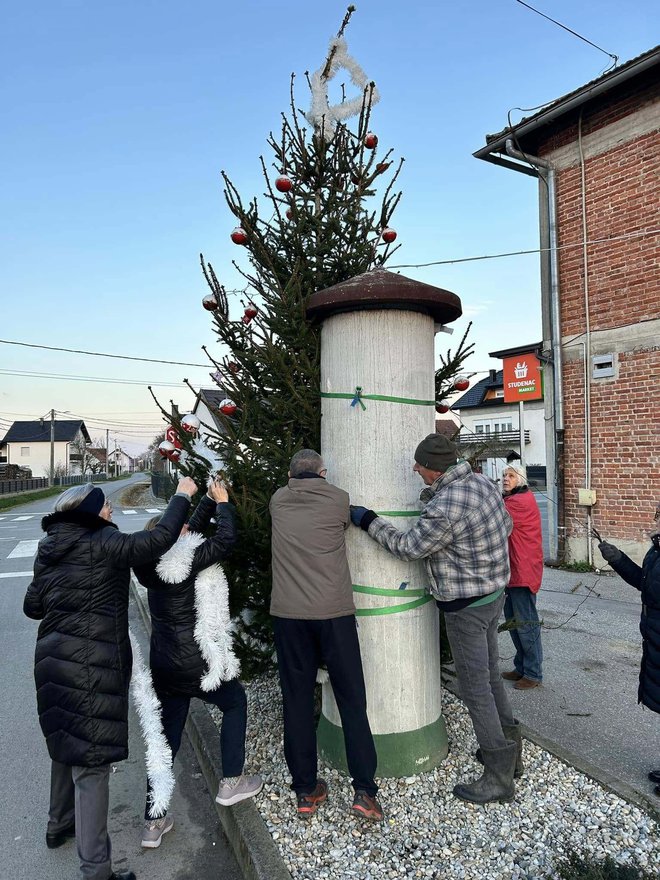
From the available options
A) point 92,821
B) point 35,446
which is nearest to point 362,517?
point 92,821

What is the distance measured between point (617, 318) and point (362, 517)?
787 centimetres

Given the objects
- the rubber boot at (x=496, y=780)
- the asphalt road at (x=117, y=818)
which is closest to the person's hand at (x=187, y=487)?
the asphalt road at (x=117, y=818)

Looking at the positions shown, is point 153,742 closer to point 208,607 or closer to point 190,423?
point 208,607

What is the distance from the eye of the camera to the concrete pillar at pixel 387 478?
335 cm

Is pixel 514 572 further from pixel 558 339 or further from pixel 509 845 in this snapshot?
pixel 558 339

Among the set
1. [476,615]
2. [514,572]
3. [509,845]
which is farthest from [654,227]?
[509,845]

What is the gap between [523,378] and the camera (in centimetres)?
1127

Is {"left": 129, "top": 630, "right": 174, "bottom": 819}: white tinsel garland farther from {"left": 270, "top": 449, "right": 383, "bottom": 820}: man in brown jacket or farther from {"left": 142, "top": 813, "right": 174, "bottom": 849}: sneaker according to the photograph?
{"left": 270, "top": 449, "right": 383, "bottom": 820}: man in brown jacket

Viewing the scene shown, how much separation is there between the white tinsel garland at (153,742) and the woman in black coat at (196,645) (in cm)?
4

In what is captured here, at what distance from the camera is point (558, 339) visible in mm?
10242

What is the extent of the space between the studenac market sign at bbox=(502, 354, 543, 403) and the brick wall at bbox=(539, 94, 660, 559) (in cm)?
83

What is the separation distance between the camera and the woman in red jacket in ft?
16.0

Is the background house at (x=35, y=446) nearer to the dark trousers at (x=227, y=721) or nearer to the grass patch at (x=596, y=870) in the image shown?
the dark trousers at (x=227, y=721)

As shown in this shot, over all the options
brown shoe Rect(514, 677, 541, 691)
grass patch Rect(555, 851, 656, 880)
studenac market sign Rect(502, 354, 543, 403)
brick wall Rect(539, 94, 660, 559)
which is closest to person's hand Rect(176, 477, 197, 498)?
grass patch Rect(555, 851, 656, 880)
